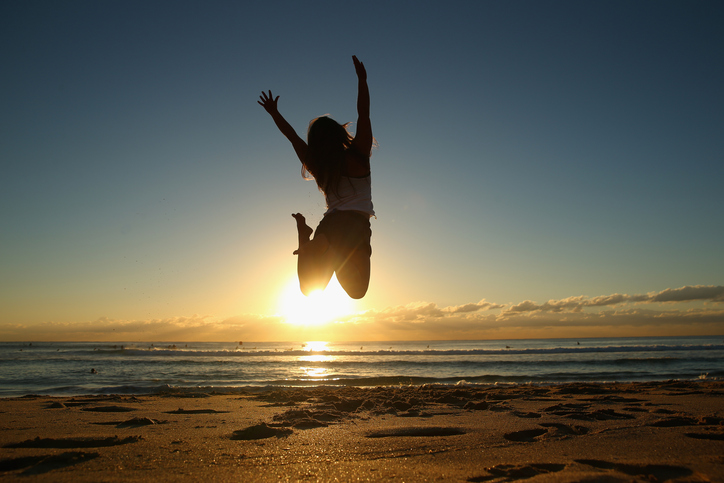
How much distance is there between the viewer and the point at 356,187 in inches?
119

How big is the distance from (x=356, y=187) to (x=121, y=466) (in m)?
2.19

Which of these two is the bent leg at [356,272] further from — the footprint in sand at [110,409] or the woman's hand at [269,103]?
the footprint in sand at [110,409]

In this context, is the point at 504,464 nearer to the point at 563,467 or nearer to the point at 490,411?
the point at 563,467

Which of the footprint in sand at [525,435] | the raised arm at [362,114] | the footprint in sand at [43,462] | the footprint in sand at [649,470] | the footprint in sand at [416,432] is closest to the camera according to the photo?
the footprint in sand at [649,470]

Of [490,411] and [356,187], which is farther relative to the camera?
[490,411]

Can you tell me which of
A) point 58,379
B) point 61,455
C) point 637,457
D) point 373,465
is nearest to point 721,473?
point 637,457

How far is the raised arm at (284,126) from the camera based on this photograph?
317cm

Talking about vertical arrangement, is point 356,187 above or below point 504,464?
above

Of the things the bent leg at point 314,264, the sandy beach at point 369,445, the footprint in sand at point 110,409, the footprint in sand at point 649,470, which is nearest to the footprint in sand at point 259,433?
the sandy beach at point 369,445

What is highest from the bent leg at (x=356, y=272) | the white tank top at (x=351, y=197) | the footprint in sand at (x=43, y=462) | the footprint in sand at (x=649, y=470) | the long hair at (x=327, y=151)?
the long hair at (x=327, y=151)

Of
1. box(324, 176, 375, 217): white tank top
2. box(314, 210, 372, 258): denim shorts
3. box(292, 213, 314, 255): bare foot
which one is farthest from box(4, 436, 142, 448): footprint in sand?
box(324, 176, 375, 217): white tank top

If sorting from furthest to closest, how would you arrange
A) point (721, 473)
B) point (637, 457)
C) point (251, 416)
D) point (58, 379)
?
point (58, 379) < point (251, 416) < point (637, 457) < point (721, 473)

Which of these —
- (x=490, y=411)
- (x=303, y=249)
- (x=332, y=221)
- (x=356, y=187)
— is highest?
(x=356, y=187)

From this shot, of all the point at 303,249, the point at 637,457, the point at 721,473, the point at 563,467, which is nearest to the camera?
the point at 721,473
